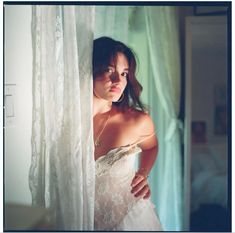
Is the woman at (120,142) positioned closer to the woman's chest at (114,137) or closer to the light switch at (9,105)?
the woman's chest at (114,137)

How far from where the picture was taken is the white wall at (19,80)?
5.24ft

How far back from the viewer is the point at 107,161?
1.61m

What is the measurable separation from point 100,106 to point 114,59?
0.23 m

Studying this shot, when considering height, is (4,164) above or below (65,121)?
below

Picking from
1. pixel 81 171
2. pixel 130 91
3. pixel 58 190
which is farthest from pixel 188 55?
pixel 58 190

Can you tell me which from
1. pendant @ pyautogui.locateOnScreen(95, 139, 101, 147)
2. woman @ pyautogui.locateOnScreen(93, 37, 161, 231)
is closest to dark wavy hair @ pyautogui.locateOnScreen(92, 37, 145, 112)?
woman @ pyautogui.locateOnScreen(93, 37, 161, 231)

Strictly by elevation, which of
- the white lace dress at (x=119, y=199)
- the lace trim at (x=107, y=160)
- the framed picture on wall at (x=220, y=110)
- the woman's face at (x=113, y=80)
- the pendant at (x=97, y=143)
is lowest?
the white lace dress at (x=119, y=199)

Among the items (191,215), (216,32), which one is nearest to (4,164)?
(191,215)

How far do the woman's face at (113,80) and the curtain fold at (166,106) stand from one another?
13 cm

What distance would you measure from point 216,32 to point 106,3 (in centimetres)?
53

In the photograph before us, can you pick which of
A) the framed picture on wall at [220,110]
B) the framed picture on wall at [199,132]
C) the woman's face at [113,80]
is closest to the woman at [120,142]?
the woman's face at [113,80]

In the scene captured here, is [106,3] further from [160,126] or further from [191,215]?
[191,215]

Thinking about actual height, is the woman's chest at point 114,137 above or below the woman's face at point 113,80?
below

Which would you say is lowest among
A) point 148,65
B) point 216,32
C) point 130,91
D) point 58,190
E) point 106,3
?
point 58,190
